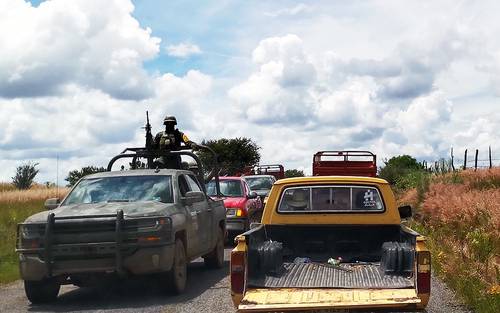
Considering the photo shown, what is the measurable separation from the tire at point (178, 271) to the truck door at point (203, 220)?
1116 millimetres

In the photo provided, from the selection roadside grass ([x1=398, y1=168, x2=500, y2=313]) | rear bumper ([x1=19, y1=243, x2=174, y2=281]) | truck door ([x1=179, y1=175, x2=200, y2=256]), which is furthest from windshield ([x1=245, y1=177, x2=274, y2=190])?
rear bumper ([x1=19, y1=243, x2=174, y2=281])

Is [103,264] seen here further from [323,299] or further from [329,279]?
[323,299]

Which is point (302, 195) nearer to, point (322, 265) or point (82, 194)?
point (322, 265)

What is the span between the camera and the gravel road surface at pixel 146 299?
360 inches

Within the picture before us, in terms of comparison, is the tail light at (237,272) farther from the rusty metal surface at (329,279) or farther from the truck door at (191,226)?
the truck door at (191,226)

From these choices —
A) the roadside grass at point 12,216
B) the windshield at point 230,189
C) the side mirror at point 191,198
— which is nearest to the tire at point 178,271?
the side mirror at point 191,198

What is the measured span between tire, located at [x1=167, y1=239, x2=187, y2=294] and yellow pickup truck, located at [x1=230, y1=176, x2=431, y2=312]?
1.61 m

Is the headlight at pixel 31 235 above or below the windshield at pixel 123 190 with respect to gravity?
below

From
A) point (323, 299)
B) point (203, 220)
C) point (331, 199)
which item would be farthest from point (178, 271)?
point (323, 299)

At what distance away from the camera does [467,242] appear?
39.4ft

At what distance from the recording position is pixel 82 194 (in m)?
11.2

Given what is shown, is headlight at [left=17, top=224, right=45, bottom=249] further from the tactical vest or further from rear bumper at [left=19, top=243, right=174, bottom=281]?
the tactical vest

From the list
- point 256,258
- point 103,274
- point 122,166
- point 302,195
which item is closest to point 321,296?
point 256,258

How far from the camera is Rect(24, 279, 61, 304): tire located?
10016mm
